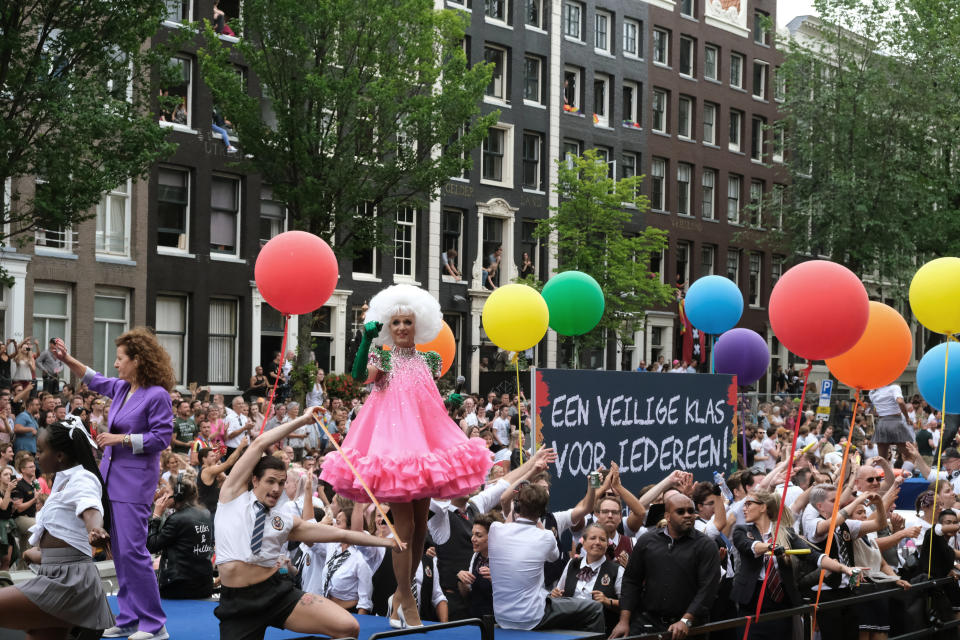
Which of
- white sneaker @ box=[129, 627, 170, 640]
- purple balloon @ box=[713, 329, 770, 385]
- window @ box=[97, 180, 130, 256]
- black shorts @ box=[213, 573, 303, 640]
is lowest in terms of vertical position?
white sneaker @ box=[129, 627, 170, 640]

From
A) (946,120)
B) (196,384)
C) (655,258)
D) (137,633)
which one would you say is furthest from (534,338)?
(655,258)

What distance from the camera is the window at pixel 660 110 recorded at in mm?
42906

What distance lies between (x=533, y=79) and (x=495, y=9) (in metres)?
2.66

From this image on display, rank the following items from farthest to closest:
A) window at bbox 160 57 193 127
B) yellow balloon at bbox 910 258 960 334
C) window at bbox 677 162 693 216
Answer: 1. window at bbox 677 162 693 216
2. window at bbox 160 57 193 127
3. yellow balloon at bbox 910 258 960 334

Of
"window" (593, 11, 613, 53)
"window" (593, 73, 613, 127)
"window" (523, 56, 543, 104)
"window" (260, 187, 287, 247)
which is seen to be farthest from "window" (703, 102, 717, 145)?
"window" (260, 187, 287, 247)

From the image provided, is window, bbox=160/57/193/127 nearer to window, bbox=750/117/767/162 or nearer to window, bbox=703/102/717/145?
window, bbox=703/102/717/145

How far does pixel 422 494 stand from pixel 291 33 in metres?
19.3

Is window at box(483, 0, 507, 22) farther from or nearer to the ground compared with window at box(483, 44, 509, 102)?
farther from the ground

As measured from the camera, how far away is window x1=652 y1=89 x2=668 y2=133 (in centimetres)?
4291

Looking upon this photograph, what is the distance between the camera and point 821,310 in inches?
344

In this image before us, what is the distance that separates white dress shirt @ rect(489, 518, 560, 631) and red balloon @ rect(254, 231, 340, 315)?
84.8 inches

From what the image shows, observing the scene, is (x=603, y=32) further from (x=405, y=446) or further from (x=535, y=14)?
(x=405, y=446)

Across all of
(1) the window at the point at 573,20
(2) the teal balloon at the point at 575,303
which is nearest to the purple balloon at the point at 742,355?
(2) the teal balloon at the point at 575,303

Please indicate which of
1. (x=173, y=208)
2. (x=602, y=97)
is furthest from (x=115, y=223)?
(x=602, y=97)
